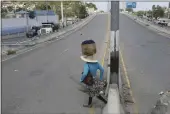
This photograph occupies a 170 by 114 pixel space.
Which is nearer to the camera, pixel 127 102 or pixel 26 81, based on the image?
pixel 127 102

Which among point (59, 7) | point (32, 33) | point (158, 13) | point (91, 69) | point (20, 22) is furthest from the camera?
point (158, 13)

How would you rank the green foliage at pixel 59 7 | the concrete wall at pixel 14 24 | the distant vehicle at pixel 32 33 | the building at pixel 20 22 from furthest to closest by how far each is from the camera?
the green foliage at pixel 59 7, the building at pixel 20 22, the concrete wall at pixel 14 24, the distant vehicle at pixel 32 33

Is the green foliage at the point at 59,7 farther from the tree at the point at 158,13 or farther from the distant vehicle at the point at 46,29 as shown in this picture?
the distant vehicle at the point at 46,29

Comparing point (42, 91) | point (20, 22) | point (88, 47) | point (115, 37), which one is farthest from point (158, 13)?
point (88, 47)

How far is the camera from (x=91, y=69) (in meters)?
8.38

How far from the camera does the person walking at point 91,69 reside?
8117mm

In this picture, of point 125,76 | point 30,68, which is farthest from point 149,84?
point 30,68

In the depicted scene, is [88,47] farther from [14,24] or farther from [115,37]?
[14,24]

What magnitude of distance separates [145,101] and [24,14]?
59463 millimetres

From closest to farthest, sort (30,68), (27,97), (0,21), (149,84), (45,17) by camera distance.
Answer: (27,97) < (149,84) < (30,68) < (0,21) < (45,17)

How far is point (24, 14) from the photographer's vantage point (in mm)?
66750

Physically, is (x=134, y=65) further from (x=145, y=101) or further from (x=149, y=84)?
(x=145, y=101)

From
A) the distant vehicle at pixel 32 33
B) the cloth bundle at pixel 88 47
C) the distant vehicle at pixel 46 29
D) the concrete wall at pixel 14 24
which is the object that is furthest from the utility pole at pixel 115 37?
the concrete wall at pixel 14 24

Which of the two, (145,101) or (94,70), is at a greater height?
(94,70)
